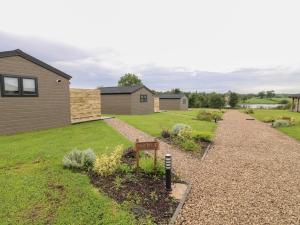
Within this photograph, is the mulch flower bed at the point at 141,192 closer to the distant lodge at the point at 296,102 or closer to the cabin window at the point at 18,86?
the cabin window at the point at 18,86

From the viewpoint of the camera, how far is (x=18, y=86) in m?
12.8

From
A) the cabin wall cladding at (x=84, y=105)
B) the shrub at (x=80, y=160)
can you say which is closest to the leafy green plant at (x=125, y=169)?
the shrub at (x=80, y=160)

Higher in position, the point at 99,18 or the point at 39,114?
the point at 99,18

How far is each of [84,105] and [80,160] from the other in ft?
42.0

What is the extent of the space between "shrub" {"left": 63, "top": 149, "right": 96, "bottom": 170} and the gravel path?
2795mm

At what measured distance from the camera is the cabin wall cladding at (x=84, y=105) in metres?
17.6

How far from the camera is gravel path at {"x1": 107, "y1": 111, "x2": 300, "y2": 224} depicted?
4.37 meters

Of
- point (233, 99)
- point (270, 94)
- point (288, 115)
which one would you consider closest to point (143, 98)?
point (288, 115)

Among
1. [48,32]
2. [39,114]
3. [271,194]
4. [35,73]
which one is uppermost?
[48,32]

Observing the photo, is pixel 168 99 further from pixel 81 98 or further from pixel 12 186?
pixel 12 186

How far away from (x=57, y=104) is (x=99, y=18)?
6682 millimetres

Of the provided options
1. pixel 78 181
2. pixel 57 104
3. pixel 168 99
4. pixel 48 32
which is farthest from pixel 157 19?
pixel 168 99

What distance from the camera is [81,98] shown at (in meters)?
18.5

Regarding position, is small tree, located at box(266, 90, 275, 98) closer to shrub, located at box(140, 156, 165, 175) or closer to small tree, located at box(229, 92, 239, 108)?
small tree, located at box(229, 92, 239, 108)
